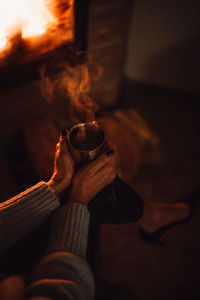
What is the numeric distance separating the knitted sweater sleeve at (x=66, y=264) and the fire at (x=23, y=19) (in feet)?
3.64

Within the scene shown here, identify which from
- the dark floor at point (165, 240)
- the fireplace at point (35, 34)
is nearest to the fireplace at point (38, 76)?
the fireplace at point (35, 34)

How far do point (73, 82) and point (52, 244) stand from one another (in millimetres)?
1228

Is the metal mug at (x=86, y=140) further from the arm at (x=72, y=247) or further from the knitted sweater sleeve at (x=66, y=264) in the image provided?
the knitted sweater sleeve at (x=66, y=264)

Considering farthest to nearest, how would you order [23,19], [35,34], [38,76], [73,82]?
[73,82]
[38,76]
[35,34]
[23,19]

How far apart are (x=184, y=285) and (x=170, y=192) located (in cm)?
65

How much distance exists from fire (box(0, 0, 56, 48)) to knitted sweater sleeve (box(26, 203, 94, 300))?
1.11 m

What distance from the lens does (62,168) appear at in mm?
1023

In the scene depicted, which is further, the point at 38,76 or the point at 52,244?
the point at 38,76

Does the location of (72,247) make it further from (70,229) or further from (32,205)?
(32,205)

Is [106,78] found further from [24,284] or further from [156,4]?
[24,284]

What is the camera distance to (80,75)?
180 cm

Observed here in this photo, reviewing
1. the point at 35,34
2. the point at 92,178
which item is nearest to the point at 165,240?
the point at 92,178

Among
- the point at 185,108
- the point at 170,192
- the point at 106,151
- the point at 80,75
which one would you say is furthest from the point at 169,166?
the point at 106,151

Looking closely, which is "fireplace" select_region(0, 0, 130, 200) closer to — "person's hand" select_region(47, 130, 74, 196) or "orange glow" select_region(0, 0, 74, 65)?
"orange glow" select_region(0, 0, 74, 65)
